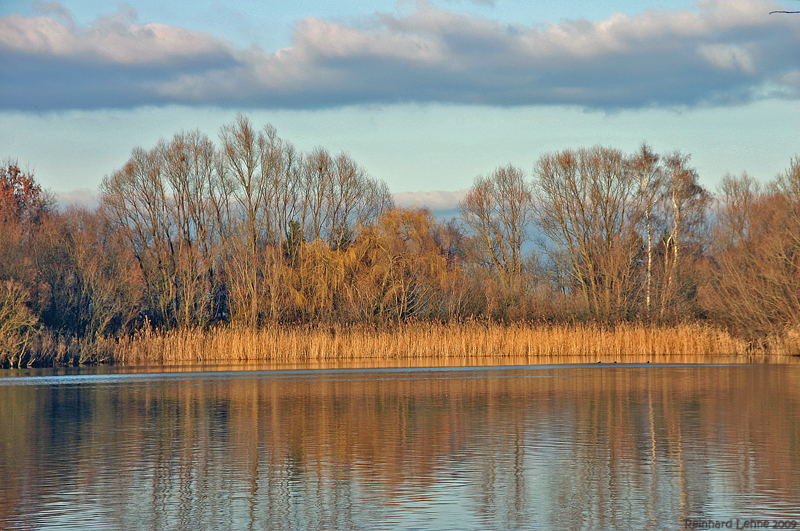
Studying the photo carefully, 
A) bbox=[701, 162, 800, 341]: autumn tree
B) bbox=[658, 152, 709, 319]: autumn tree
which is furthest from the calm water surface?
bbox=[658, 152, 709, 319]: autumn tree

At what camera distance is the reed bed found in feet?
110

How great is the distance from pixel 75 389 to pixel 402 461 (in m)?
14.0

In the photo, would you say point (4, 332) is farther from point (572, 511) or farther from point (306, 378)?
point (572, 511)

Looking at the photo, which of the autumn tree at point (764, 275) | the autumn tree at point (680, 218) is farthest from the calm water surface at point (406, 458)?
the autumn tree at point (680, 218)

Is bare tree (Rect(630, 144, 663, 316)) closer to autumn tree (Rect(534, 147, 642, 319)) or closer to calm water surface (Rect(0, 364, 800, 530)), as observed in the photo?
autumn tree (Rect(534, 147, 642, 319))

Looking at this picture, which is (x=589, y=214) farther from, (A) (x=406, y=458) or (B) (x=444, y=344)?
(A) (x=406, y=458)

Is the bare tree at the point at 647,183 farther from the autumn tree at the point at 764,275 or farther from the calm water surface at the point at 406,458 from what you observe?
the calm water surface at the point at 406,458

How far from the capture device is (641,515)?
7465 mm

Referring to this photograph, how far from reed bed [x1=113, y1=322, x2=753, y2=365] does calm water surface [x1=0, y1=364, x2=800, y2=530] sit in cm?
1379

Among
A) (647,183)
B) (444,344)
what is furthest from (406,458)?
(647,183)

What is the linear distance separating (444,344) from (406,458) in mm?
23550

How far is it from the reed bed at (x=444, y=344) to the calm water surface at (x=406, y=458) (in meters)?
13.8

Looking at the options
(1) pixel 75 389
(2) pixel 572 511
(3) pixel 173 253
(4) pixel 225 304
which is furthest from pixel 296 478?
(3) pixel 173 253

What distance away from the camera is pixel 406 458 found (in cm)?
1043
